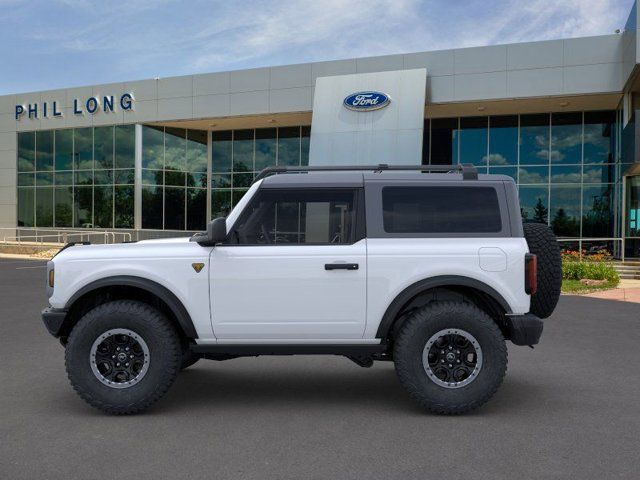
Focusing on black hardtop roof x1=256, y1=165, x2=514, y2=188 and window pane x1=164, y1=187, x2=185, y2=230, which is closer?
black hardtop roof x1=256, y1=165, x2=514, y2=188

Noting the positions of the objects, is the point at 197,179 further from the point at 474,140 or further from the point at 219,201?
the point at 474,140

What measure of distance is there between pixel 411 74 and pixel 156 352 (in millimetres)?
21934

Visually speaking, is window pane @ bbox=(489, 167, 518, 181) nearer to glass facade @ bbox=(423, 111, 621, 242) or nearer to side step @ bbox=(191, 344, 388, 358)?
glass facade @ bbox=(423, 111, 621, 242)

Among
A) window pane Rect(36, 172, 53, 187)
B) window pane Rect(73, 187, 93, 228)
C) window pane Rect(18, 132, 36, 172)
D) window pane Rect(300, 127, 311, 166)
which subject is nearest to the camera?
window pane Rect(300, 127, 311, 166)

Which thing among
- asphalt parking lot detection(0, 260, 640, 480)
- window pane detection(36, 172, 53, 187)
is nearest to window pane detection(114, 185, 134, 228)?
window pane detection(36, 172, 53, 187)

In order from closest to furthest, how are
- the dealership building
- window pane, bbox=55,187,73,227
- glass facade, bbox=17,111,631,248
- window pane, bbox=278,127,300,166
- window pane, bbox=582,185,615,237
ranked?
the dealership building
window pane, bbox=582,185,615,237
glass facade, bbox=17,111,631,248
window pane, bbox=278,127,300,166
window pane, bbox=55,187,73,227

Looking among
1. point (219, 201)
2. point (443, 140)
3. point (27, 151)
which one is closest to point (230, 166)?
point (219, 201)

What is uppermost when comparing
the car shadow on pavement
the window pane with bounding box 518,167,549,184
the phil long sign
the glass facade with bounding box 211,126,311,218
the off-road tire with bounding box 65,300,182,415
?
the phil long sign

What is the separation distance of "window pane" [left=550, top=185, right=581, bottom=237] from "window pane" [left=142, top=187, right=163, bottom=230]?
1950 centimetres

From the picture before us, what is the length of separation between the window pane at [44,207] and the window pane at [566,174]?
87.1 ft

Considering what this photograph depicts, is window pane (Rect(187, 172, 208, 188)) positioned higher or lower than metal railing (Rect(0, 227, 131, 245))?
higher

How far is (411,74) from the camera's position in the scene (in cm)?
2503

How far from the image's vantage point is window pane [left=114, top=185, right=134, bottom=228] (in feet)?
107

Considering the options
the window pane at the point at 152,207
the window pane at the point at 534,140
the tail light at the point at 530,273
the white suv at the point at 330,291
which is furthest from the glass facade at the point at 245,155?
the tail light at the point at 530,273
